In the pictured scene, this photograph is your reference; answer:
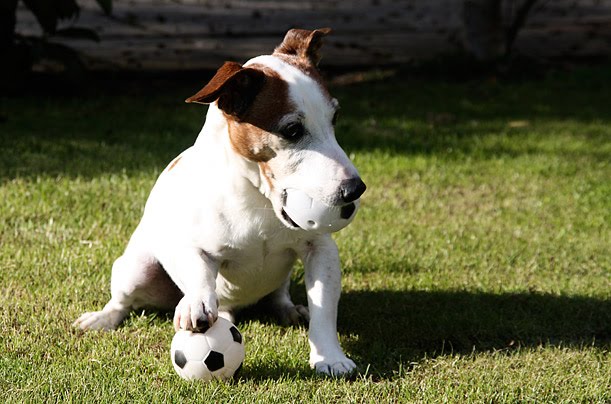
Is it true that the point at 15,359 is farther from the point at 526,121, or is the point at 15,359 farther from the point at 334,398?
the point at 526,121

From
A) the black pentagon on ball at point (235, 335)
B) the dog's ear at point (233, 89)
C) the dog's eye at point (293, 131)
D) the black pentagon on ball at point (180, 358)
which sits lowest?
the black pentagon on ball at point (180, 358)

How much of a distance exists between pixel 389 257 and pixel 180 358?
6.85 feet

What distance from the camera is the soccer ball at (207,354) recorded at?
364 centimetres

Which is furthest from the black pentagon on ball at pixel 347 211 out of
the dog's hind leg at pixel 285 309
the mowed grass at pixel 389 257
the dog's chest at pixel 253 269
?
the dog's hind leg at pixel 285 309

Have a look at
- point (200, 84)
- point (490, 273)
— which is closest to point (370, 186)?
point (490, 273)

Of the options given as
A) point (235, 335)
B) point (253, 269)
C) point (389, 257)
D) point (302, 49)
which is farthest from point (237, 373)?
point (389, 257)

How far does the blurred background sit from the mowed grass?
1.79 metres

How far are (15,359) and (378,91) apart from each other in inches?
291

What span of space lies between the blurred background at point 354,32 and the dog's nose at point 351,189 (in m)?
7.96

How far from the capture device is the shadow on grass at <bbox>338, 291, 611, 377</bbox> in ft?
13.9

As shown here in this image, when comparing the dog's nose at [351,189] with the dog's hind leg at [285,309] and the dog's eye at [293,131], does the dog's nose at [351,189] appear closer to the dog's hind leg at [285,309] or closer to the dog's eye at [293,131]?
the dog's eye at [293,131]

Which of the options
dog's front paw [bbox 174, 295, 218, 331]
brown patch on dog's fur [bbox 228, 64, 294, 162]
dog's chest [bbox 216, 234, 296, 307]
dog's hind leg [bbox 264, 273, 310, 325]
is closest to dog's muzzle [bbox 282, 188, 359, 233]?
brown patch on dog's fur [bbox 228, 64, 294, 162]

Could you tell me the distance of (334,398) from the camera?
362cm

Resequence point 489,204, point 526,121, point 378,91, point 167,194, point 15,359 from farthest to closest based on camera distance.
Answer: point 378,91
point 526,121
point 489,204
point 167,194
point 15,359
